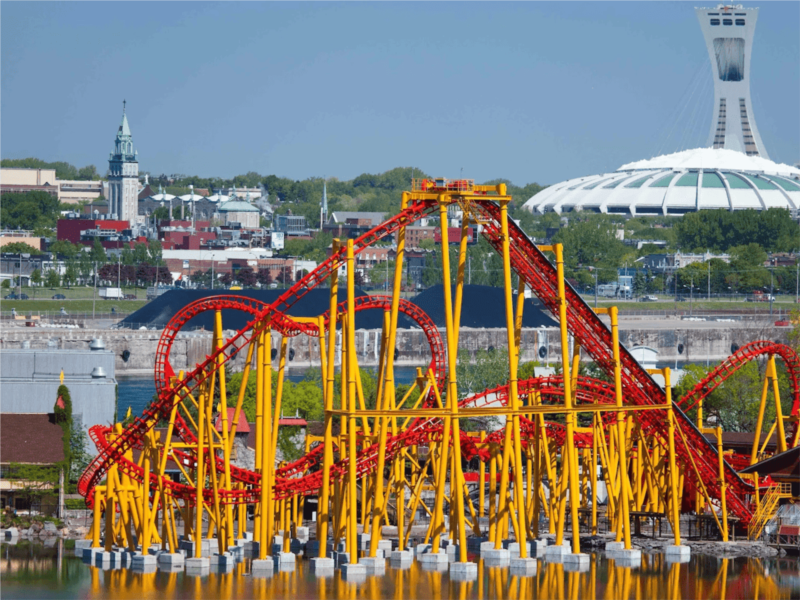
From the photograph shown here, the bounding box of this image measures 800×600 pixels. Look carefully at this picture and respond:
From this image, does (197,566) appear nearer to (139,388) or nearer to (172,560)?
(172,560)

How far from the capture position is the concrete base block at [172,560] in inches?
1230

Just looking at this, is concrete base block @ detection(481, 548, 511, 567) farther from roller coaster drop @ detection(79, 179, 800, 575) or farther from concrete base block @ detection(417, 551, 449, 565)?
concrete base block @ detection(417, 551, 449, 565)

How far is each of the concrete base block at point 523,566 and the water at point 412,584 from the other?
170mm

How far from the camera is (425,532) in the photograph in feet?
122

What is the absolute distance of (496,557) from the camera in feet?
104

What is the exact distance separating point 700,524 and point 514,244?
720 centimetres

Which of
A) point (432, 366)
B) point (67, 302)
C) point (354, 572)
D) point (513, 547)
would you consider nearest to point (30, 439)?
point (432, 366)

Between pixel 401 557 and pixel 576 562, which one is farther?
pixel 401 557

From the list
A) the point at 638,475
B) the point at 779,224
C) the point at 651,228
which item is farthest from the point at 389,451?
the point at 651,228

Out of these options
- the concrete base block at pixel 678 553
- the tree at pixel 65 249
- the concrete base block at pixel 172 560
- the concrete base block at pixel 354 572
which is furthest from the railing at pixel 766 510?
the tree at pixel 65 249

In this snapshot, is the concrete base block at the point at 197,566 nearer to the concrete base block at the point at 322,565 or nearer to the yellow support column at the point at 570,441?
the concrete base block at the point at 322,565

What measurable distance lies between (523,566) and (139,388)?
49.8 metres

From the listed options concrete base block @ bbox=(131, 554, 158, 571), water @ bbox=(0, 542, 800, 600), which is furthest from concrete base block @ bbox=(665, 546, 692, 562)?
concrete base block @ bbox=(131, 554, 158, 571)

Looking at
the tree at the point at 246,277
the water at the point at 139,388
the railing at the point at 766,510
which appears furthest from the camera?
the tree at the point at 246,277
